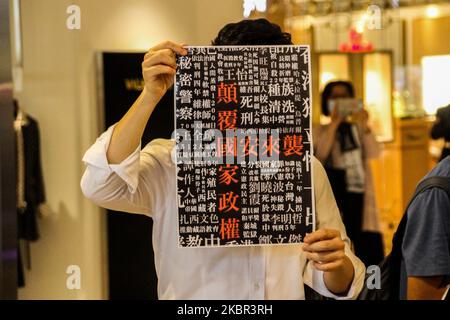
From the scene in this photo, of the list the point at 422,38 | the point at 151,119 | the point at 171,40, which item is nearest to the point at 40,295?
the point at 151,119

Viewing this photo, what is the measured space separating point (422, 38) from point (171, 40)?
53.7 inches

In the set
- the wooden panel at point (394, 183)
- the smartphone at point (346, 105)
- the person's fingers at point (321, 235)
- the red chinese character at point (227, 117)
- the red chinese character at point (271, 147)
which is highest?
the smartphone at point (346, 105)

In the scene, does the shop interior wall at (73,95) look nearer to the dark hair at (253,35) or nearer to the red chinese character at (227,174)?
the dark hair at (253,35)

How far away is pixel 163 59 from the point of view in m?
1.68

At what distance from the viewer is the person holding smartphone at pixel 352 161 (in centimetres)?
195

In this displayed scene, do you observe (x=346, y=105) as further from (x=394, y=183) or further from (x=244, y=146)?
(x=244, y=146)

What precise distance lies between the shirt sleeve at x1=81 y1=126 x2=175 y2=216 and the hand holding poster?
0.14 ft

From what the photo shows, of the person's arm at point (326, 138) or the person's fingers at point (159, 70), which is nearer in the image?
the person's fingers at point (159, 70)

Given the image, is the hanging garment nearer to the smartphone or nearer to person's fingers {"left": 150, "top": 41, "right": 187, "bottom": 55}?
person's fingers {"left": 150, "top": 41, "right": 187, "bottom": 55}

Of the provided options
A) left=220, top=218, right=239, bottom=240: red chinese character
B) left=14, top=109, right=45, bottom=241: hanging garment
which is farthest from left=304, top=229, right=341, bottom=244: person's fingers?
left=14, top=109, right=45, bottom=241: hanging garment

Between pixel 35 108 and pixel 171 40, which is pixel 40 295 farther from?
pixel 171 40

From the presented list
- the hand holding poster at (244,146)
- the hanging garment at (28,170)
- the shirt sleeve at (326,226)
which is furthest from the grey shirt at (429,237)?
the hanging garment at (28,170)

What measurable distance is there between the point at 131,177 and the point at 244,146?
0.29 metres

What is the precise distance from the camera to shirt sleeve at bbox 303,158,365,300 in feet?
5.65
